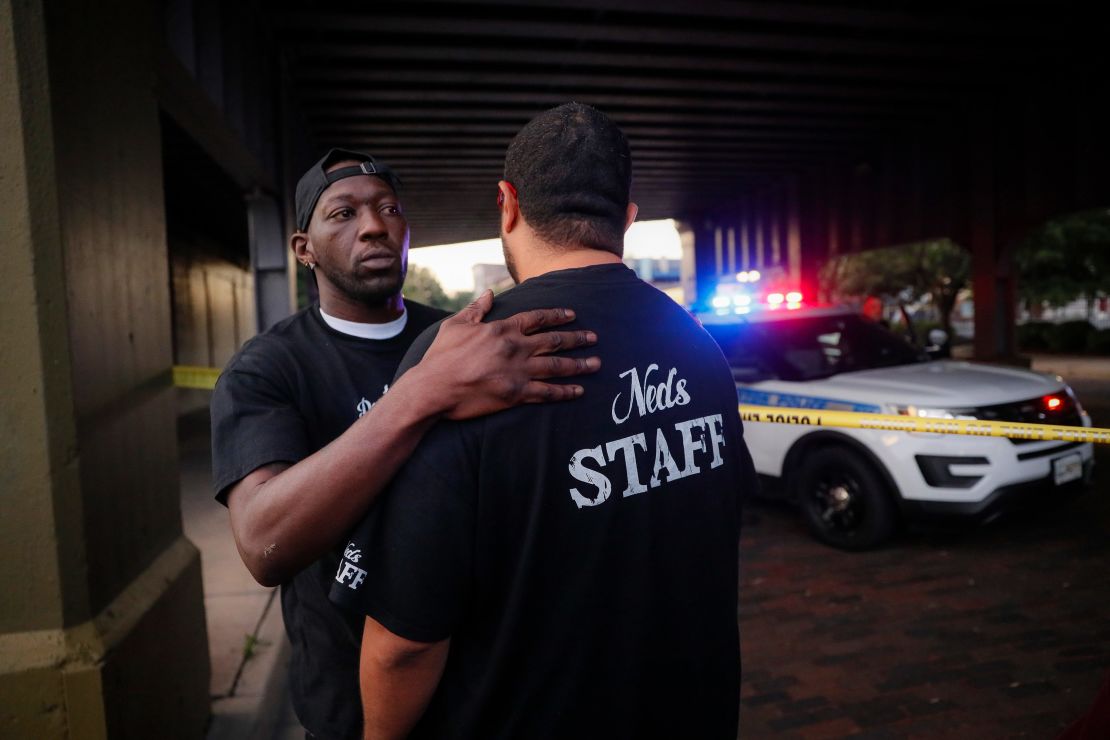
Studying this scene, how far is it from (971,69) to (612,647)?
11992mm

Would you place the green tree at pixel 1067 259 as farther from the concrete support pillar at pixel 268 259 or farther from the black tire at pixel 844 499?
the concrete support pillar at pixel 268 259

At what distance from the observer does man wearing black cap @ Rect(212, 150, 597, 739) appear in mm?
1243

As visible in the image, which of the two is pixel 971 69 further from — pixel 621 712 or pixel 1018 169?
pixel 621 712

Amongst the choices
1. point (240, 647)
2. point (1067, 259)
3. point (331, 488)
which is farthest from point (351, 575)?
point (1067, 259)

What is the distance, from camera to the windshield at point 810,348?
6.17m

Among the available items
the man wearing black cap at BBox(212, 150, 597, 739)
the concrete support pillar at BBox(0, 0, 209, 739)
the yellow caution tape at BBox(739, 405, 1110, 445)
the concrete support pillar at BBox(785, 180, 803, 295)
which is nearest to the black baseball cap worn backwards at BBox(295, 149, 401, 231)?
the man wearing black cap at BBox(212, 150, 597, 739)

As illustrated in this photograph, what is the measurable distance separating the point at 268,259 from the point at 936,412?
647 cm

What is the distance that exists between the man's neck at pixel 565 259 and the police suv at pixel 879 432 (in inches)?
170

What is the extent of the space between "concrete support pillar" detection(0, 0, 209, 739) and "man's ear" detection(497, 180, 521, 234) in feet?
4.76

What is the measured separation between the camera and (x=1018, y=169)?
11836 millimetres

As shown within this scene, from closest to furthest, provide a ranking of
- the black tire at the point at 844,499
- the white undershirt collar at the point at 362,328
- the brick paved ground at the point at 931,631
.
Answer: the white undershirt collar at the point at 362,328 < the brick paved ground at the point at 931,631 < the black tire at the point at 844,499

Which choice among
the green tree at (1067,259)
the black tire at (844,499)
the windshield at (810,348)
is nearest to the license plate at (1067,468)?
the black tire at (844,499)

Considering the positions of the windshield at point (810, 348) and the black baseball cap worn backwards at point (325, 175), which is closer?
the black baseball cap worn backwards at point (325, 175)

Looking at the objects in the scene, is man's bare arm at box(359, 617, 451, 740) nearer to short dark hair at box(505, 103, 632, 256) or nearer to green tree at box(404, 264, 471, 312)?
short dark hair at box(505, 103, 632, 256)
